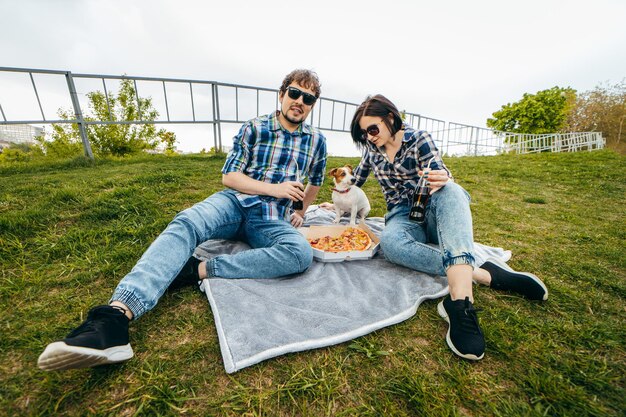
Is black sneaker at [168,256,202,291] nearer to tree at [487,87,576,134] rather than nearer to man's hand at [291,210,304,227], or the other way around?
man's hand at [291,210,304,227]

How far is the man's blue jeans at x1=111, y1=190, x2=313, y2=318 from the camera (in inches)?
61.3

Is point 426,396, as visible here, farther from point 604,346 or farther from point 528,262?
point 528,262

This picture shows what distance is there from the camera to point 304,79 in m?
2.42

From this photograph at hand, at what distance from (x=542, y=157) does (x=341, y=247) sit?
1165 centimetres

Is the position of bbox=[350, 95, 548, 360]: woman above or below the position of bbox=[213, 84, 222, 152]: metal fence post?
below

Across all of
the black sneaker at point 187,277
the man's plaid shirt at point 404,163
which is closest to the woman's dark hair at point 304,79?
the man's plaid shirt at point 404,163

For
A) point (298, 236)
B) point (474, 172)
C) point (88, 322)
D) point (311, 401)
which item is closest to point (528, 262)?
point (298, 236)

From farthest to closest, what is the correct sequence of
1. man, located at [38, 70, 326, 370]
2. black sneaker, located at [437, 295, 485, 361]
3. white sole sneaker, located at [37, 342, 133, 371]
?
1. man, located at [38, 70, 326, 370]
2. black sneaker, located at [437, 295, 485, 361]
3. white sole sneaker, located at [37, 342, 133, 371]

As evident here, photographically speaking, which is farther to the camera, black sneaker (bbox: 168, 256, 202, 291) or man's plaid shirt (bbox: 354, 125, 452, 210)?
man's plaid shirt (bbox: 354, 125, 452, 210)

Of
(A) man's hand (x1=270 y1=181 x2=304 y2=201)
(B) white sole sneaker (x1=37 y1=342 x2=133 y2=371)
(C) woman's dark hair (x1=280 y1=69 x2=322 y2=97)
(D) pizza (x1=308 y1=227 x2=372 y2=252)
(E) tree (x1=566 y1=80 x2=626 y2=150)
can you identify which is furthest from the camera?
(E) tree (x1=566 y1=80 x2=626 y2=150)

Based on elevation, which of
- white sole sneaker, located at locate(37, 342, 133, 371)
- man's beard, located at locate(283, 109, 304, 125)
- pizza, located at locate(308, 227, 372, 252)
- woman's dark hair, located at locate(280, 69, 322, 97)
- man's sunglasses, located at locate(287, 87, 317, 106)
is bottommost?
pizza, located at locate(308, 227, 372, 252)

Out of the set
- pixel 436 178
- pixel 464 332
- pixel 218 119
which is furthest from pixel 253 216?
pixel 218 119

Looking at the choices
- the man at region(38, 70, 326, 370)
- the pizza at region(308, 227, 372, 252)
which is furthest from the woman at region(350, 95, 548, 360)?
the man at region(38, 70, 326, 370)

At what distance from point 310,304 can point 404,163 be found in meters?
1.58
